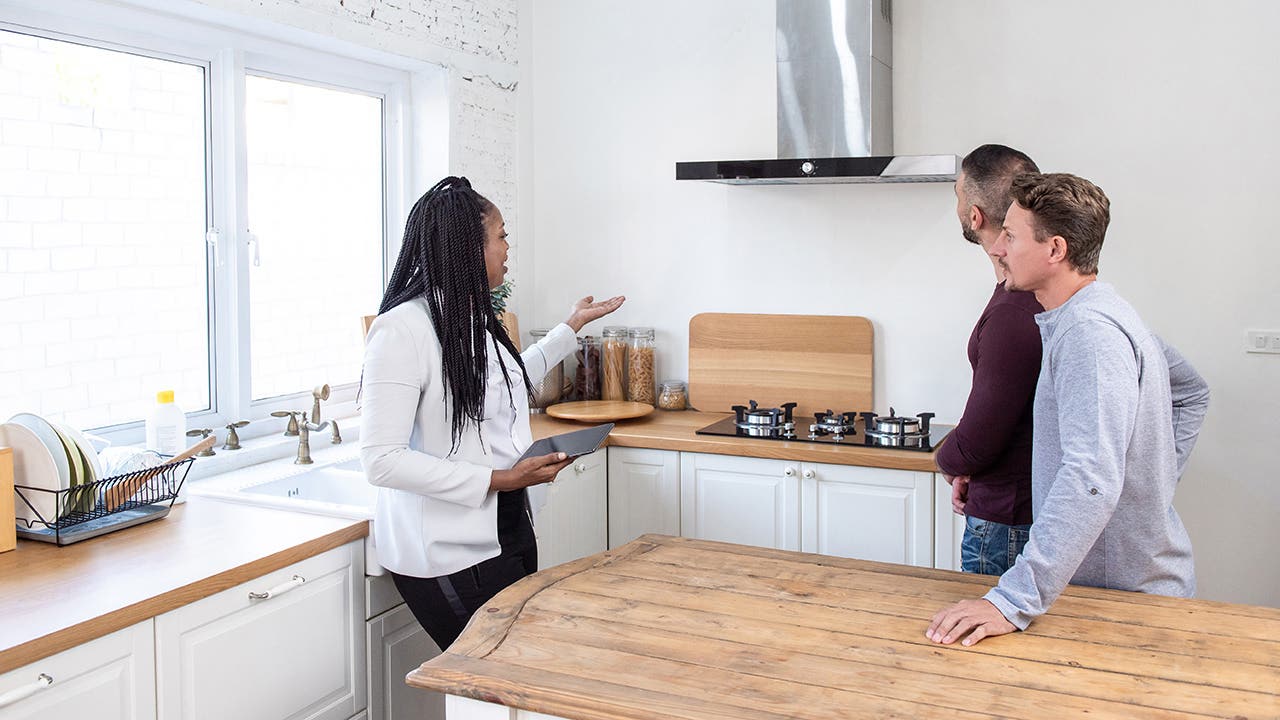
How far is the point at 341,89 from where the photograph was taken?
11.3 feet

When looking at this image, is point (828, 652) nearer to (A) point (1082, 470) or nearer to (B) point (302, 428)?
(A) point (1082, 470)

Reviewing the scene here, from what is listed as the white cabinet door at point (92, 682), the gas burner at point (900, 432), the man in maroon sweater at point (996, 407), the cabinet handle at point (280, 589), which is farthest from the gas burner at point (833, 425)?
the white cabinet door at point (92, 682)

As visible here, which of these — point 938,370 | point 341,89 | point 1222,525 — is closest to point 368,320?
point 341,89

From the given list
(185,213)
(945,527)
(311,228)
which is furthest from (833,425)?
(185,213)

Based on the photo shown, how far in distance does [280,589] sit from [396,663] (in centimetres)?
47

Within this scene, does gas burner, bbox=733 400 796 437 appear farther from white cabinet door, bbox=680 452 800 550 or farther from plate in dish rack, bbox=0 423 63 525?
plate in dish rack, bbox=0 423 63 525

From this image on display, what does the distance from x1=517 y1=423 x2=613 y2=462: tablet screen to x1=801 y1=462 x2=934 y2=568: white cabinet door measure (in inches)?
42.5

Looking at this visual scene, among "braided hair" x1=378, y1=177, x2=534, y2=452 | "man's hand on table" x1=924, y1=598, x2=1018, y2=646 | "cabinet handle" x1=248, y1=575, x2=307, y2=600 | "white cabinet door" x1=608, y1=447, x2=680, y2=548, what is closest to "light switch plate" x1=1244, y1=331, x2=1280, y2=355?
"white cabinet door" x1=608, y1=447, x2=680, y2=548

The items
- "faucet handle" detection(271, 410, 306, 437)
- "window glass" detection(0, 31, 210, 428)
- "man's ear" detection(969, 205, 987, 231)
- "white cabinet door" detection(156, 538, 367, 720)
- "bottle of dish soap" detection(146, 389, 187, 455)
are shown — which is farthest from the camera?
"faucet handle" detection(271, 410, 306, 437)

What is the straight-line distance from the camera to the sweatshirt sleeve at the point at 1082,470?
164cm

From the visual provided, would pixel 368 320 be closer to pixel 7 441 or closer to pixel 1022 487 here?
pixel 7 441

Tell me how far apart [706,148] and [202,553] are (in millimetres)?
2399

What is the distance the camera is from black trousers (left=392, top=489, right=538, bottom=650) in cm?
225

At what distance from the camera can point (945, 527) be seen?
3.03m
